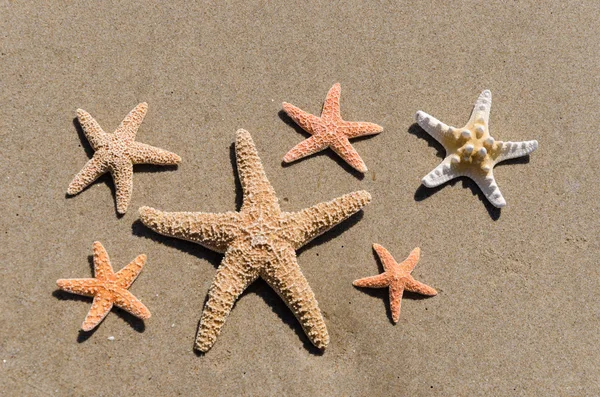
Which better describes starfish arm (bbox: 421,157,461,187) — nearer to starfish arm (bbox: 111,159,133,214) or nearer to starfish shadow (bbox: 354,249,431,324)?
starfish shadow (bbox: 354,249,431,324)

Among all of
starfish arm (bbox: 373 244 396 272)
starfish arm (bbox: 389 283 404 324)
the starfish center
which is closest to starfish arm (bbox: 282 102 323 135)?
starfish arm (bbox: 373 244 396 272)

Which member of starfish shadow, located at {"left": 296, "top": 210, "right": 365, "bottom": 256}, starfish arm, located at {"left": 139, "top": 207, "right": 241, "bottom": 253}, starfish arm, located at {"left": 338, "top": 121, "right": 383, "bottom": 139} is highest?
starfish arm, located at {"left": 338, "top": 121, "right": 383, "bottom": 139}

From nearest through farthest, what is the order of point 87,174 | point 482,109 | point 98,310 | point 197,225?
point 98,310 → point 197,225 → point 87,174 → point 482,109

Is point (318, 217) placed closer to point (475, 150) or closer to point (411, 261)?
point (411, 261)

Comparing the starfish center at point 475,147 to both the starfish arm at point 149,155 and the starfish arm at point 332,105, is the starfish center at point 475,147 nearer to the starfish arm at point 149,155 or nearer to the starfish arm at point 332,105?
the starfish arm at point 332,105

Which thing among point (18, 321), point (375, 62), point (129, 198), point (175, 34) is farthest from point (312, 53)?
point (18, 321)

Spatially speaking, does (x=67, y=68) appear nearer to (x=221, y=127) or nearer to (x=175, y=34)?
(x=175, y=34)

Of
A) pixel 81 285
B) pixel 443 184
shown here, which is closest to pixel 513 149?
pixel 443 184
